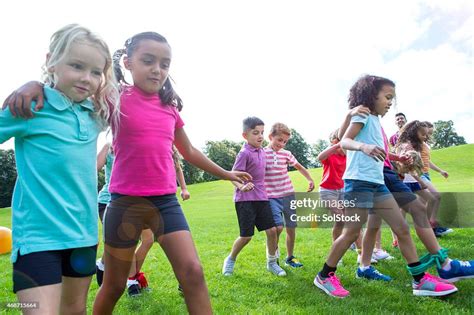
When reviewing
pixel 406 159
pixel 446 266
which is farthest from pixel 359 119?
pixel 446 266

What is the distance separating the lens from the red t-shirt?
6078 millimetres

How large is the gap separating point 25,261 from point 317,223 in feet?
28.0

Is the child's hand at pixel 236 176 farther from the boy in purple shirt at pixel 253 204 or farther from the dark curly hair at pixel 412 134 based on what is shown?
the dark curly hair at pixel 412 134

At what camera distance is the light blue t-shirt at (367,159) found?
4.00 m

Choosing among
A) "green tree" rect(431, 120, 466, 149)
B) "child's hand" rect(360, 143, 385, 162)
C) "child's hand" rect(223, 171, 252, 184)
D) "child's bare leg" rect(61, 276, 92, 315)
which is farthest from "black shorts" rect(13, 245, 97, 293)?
"green tree" rect(431, 120, 466, 149)

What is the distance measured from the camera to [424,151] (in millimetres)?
7043

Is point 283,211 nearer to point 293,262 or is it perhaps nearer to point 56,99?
point 293,262

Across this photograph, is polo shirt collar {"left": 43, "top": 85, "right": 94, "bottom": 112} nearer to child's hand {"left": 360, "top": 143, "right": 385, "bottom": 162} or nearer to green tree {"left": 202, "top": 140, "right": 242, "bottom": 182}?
child's hand {"left": 360, "top": 143, "right": 385, "bottom": 162}

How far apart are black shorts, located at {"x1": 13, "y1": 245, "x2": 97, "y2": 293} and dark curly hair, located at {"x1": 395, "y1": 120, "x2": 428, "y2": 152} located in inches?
210

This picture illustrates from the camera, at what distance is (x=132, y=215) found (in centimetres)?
271

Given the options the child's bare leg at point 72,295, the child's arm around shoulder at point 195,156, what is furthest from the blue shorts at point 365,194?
the child's bare leg at point 72,295

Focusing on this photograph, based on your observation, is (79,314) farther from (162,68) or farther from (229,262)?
(229,262)

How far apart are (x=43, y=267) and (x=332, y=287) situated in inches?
114

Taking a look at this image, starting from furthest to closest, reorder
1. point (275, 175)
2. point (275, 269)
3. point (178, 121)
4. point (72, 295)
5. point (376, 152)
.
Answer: point (275, 175), point (275, 269), point (376, 152), point (178, 121), point (72, 295)
